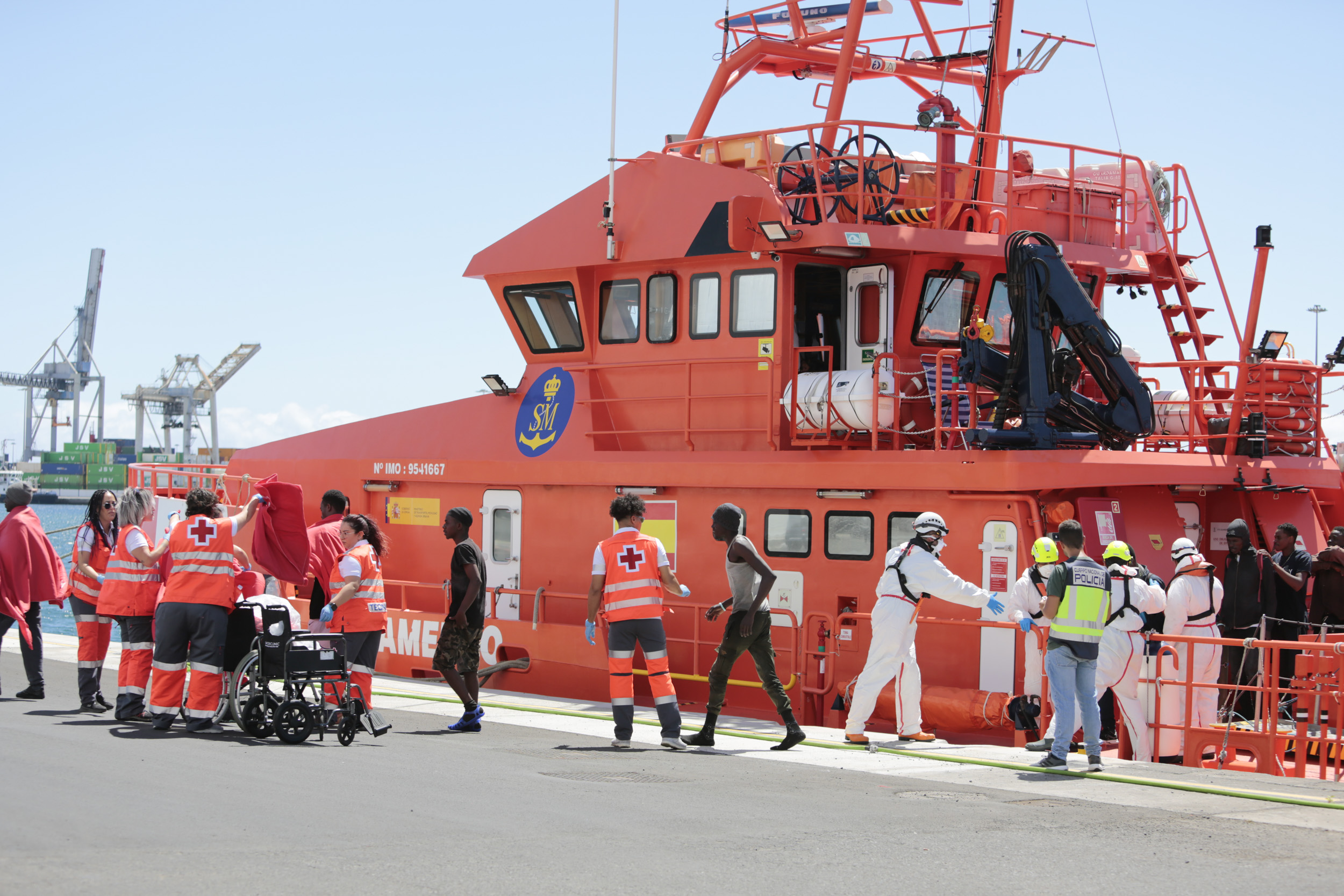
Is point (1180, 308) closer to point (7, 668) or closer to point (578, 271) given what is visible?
point (578, 271)

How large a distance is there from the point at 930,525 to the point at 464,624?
3.42m

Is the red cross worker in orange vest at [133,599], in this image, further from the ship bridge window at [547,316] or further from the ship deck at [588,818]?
the ship bridge window at [547,316]

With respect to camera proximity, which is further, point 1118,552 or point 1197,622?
point 1197,622

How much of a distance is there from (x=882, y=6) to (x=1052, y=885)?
10.1 metres

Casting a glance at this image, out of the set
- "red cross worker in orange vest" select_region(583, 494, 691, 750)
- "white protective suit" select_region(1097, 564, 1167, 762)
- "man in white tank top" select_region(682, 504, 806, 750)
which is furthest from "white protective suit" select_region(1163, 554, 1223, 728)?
"red cross worker in orange vest" select_region(583, 494, 691, 750)

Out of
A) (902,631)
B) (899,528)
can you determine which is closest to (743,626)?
(902,631)

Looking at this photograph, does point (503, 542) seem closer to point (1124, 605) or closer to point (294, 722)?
point (294, 722)

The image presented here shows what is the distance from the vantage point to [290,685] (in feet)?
27.0

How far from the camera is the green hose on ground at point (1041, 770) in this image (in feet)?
22.5

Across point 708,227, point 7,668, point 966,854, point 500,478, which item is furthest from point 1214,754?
point 7,668

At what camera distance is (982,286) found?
11.5 metres

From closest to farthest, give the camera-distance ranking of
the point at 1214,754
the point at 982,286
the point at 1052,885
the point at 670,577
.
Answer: the point at 1052,885 → the point at 670,577 → the point at 1214,754 → the point at 982,286

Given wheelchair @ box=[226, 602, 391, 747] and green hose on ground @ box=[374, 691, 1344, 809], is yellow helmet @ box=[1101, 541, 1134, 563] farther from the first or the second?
wheelchair @ box=[226, 602, 391, 747]

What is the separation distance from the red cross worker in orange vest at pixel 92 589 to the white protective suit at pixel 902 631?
218 inches
